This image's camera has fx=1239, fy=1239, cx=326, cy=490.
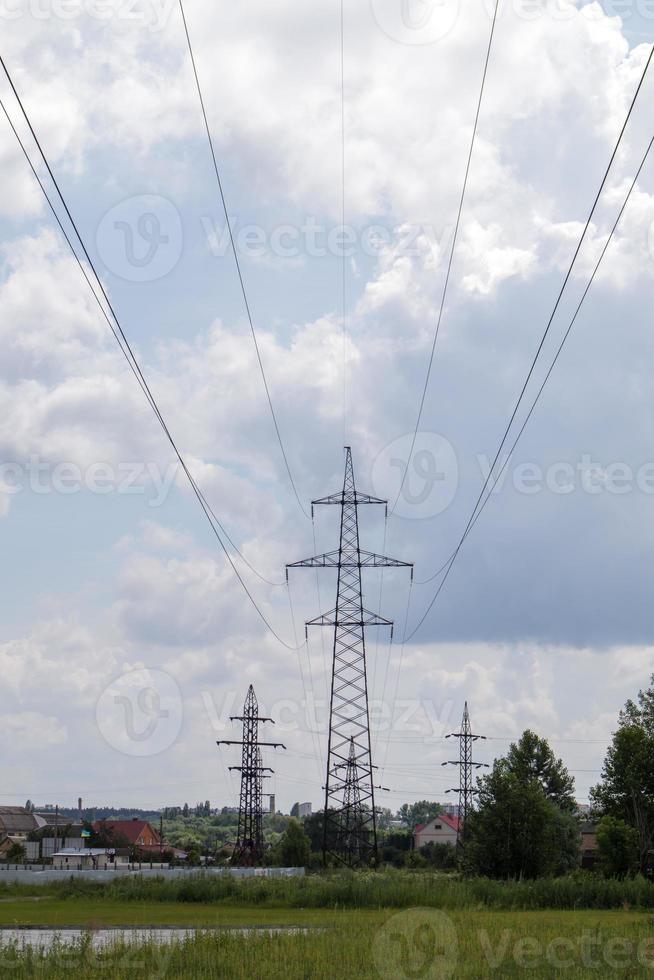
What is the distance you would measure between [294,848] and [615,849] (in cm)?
3682

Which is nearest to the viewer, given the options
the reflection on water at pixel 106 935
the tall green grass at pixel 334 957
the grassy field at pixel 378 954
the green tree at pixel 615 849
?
the tall green grass at pixel 334 957

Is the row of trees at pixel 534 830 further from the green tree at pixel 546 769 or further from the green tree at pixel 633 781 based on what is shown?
the green tree at pixel 546 769

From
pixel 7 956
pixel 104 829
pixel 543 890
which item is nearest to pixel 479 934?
pixel 7 956

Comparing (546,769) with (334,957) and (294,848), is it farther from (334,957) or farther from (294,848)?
(334,957)

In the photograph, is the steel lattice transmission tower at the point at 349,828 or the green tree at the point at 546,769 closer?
the steel lattice transmission tower at the point at 349,828

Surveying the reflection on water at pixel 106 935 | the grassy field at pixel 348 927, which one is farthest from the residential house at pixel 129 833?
the reflection on water at pixel 106 935

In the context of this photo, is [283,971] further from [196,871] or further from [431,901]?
[196,871]

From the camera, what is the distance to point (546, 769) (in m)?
132

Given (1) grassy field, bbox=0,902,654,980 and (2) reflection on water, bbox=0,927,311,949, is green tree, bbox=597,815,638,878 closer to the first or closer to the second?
(1) grassy field, bbox=0,902,654,980

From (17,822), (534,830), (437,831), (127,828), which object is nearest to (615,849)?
(534,830)

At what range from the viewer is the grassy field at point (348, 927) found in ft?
85.1

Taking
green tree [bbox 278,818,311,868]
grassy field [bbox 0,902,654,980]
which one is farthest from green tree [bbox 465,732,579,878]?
grassy field [bbox 0,902,654,980]

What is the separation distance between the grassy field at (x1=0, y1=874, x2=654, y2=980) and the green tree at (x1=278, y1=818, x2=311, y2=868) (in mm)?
37138

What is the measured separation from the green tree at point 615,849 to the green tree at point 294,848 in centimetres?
3160
